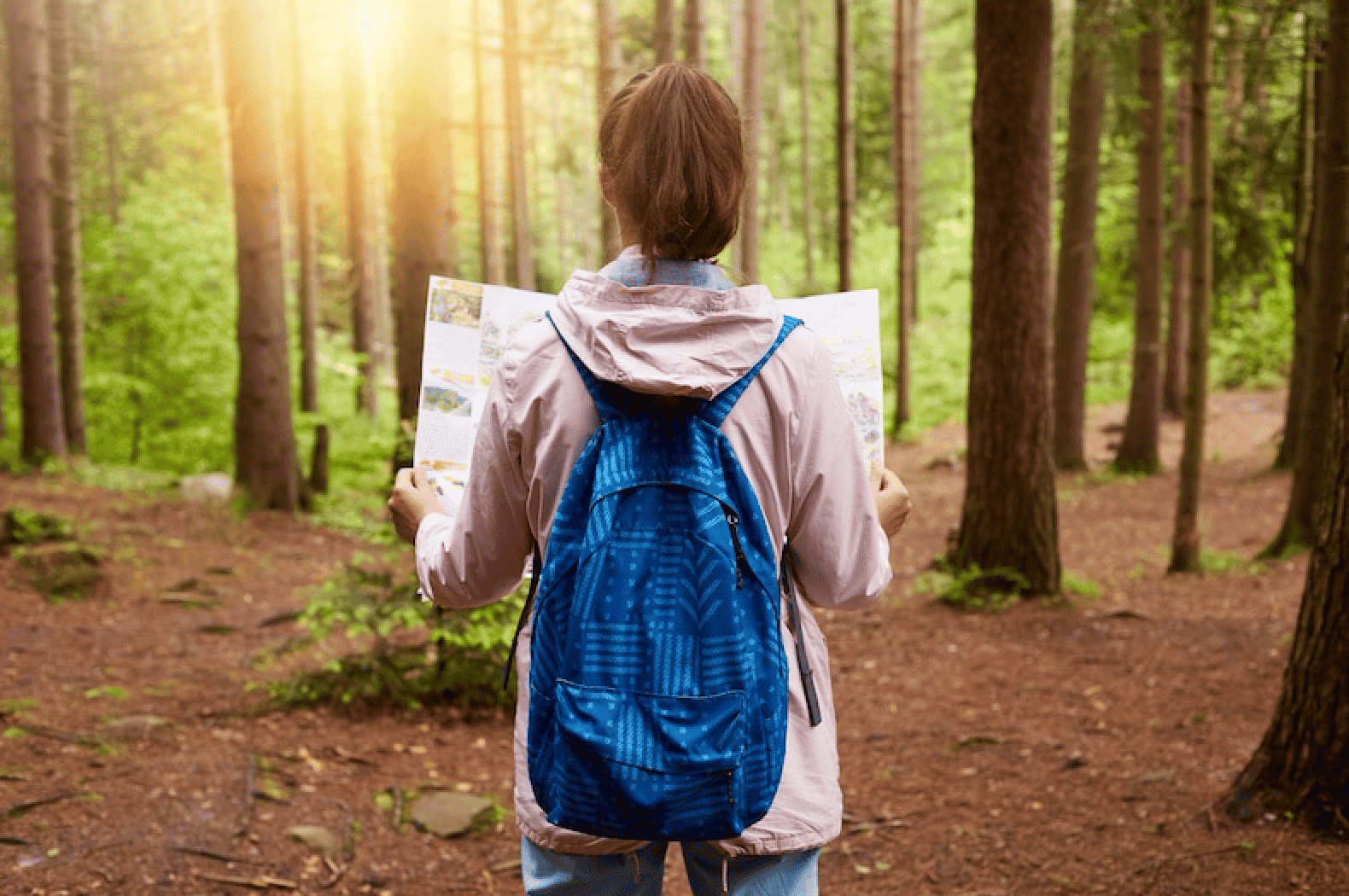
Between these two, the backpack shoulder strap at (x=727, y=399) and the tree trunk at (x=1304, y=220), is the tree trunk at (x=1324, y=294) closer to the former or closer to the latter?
the tree trunk at (x=1304, y=220)

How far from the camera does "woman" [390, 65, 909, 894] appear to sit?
168 centimetres

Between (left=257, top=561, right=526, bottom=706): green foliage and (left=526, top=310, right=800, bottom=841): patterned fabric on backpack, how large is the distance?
4049 millimetres

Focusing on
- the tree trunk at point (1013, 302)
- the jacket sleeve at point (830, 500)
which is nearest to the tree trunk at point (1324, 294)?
the tree trunk at point (1013, 302)

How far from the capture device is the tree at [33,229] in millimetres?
14445

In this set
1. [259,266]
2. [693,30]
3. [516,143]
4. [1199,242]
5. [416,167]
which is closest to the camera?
[1199,242]

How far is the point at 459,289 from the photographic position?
7.25 feet

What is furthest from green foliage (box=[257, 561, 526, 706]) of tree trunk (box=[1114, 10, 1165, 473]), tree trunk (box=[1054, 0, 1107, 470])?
tree trunk (box=[1114, 10, 1165, 473])

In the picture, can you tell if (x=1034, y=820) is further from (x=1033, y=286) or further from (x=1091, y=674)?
(x=1033, y=286)

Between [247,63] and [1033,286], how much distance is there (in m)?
8.51

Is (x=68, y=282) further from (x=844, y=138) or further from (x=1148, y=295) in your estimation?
(x=1148, y=295)

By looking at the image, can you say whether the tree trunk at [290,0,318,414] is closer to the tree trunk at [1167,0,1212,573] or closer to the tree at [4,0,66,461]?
the tree at [4,0,66,461]

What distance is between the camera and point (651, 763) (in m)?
1.58

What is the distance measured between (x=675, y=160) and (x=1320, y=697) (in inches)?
126

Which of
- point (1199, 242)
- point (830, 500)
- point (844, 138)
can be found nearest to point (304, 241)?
point (844, 138)
